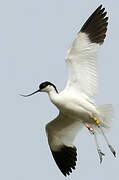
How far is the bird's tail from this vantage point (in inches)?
359

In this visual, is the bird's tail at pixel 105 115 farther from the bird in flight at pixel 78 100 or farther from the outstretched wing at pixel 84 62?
the outstretched wing at pixel 84 62

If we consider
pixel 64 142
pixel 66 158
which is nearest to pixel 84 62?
Answer: pixel 64 142

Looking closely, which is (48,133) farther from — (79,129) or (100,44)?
(100,44)

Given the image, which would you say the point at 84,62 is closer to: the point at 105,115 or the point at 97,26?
the point at 97,26

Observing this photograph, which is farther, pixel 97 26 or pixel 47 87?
pixel 97 26

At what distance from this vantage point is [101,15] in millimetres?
9844

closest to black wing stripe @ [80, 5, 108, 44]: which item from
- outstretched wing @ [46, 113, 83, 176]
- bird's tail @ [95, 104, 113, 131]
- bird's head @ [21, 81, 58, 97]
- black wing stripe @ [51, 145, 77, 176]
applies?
bird's head @ [21, 81, 58, 97]

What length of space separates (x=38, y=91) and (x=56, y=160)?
1617 millimetres

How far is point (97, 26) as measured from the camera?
9.78m

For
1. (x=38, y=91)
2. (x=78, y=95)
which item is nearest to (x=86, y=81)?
(x=78, y=95)

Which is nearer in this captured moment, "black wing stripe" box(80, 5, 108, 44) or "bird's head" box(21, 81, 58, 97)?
"bird's head" box(21, 81, 58, 97)

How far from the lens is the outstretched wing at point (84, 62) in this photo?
9.35 meters

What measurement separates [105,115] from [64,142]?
4.44 feet

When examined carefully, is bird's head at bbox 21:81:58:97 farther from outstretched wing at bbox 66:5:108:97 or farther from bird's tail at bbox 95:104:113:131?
bird's tail at bbox 95:104:113:131
